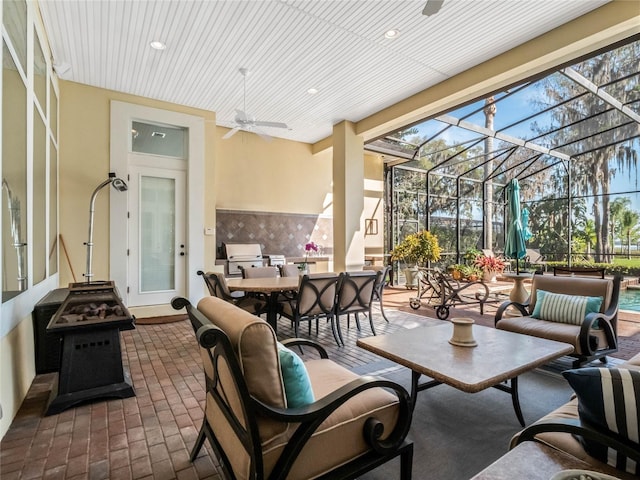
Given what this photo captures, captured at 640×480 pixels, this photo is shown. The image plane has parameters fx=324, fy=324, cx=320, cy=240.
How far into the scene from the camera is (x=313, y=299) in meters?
3.66

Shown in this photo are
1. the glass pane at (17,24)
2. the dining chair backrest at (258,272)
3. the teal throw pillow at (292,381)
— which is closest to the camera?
the teal throw pillow at (292,381)

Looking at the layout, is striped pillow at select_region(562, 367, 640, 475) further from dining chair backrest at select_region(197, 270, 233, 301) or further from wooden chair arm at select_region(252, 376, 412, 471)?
dining chair backrest at select_region(197, 270, 233, 301)

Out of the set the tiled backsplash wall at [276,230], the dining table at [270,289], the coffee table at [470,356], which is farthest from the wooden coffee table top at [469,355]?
the tiled backsplash wall at [276,230]

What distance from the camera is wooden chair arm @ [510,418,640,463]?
85cm

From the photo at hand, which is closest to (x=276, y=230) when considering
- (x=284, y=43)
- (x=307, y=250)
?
(x=307, y=250)

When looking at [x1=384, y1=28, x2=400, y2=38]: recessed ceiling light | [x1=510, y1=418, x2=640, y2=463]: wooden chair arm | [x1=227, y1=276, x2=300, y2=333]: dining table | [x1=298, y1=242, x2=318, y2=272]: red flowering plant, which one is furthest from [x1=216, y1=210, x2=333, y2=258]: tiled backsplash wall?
[x1=510, y1=418, x2=640, y2=463]: wooden chair arm

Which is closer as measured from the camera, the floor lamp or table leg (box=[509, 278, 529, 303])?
table leg (box=[509, 278, 529, 303])

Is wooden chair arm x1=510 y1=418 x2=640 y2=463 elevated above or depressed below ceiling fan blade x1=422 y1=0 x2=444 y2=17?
below

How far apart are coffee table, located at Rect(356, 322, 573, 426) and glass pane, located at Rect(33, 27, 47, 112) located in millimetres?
3925

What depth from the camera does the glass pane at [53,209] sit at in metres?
4.03

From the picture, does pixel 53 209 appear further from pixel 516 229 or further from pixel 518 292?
pixel 516 229

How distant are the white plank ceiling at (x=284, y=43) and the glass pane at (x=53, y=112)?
1.20 ft

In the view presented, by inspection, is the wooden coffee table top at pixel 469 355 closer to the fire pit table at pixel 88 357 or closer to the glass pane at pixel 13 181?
the fire pit table at pixel 88 357

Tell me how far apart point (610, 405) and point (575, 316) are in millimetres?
2663
